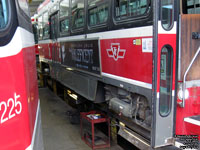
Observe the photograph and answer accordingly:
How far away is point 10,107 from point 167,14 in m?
2.26

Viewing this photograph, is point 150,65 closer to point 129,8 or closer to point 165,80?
point 165,80

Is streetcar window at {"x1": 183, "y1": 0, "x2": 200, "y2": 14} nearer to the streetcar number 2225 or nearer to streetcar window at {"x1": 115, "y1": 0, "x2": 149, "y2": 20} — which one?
streetcar window at {"x1": 115, "y1": 0, "x2": 149, "y2": 20}

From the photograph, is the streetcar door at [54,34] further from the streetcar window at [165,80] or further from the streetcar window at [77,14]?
the streetcar window at [165,80]

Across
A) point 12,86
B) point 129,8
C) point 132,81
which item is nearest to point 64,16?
point 129,8

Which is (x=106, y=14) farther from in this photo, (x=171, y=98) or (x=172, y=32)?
(x=171, y=98)

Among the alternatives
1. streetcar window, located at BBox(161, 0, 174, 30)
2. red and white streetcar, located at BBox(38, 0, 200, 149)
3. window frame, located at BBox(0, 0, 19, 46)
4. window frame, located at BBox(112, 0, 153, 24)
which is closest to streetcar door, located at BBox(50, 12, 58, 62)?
red and white streetcar, located at BBox(38, 0, 200, 149)

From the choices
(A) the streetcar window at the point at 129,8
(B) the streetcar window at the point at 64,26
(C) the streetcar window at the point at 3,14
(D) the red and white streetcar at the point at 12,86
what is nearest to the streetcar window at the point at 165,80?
(A) the streetcar window at the point at 129,8

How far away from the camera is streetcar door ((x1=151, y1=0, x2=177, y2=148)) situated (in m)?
2.89

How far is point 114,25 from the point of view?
3.83m

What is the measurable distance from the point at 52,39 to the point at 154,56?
6007 mm

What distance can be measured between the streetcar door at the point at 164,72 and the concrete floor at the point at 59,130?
201 centimetres

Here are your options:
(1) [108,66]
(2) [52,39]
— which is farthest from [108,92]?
(2) [52,39]

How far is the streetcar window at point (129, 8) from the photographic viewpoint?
3.19 meters

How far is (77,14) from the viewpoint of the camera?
18.1 feet
